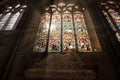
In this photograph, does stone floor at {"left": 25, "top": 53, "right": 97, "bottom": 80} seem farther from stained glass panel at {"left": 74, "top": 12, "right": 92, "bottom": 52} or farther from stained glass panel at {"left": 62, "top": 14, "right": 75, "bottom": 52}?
stained glass panel at {"left": 74, "top": 12, "right": 92, "bottom": 52}

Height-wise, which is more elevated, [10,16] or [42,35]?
[10,16]

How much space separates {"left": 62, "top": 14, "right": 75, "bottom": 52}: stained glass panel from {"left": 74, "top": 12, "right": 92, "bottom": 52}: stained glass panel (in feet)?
0.65

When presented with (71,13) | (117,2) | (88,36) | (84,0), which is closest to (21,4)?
(71,13)

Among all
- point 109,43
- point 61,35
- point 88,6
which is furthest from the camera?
point 88,6

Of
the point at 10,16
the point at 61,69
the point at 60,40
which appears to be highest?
the point at 10,16

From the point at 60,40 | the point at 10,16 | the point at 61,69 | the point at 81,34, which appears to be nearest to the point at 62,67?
the point at 61,69

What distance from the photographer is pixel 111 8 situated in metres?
7.36

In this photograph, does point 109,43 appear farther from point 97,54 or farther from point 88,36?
point 88,36

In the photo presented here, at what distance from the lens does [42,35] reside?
6.12 m

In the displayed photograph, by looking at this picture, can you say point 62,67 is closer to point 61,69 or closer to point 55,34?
point 61,69

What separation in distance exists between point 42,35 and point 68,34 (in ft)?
3.03

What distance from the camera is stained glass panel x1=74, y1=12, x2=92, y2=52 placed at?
5.44m

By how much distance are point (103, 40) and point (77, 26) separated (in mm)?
1442

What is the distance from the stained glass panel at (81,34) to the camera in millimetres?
5442
